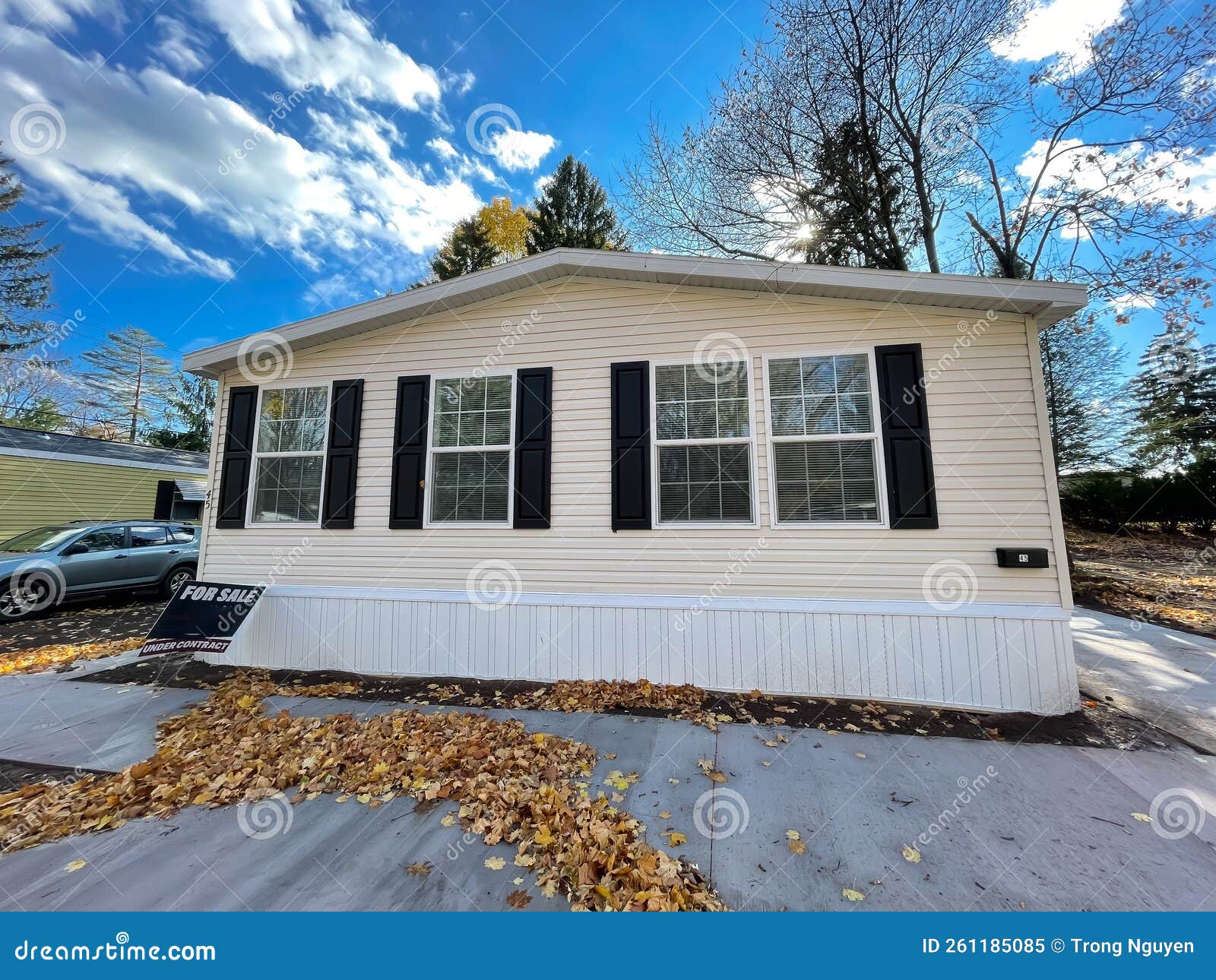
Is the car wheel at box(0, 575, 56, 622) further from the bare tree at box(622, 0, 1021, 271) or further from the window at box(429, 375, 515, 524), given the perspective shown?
the bare tree at box(622, 0, 1021, 271)

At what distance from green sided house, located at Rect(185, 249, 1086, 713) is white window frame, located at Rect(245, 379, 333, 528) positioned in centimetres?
3

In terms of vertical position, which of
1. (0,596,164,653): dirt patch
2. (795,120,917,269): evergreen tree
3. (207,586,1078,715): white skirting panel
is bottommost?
(0,596,164,653): dirt patch

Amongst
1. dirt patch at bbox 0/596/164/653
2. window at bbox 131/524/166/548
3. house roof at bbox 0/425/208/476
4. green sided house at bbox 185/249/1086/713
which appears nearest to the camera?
green sided house at bbox 185/249/1086/713

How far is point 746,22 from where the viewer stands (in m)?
7.38

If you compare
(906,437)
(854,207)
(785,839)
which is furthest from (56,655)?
(854,207)

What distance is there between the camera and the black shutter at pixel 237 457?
16.4 feet

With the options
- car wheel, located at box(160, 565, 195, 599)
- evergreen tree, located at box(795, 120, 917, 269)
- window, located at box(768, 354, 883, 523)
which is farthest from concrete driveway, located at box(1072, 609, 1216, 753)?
car wheel, located at box(160, 565, 195, 599)

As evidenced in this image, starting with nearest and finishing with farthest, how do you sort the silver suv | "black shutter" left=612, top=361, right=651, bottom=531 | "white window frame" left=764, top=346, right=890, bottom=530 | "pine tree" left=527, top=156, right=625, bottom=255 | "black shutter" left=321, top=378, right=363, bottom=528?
"white window frame" left=764, top=346, right=890, bottom=530
"black shutter" left=612, top=361, right=651, bottom=531
"black shutter" left=321, top=378, right=363, bottom=528
the silver suv
"pine tree" left=527, top=156, right=625, bottom=255

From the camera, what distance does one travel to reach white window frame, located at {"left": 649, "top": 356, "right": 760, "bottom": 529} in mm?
4098

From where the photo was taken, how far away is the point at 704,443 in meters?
4.25

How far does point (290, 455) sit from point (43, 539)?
6.35 meters

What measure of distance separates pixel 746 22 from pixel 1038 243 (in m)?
6.42

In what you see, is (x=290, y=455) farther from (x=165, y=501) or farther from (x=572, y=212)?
(x=572, y=212)
